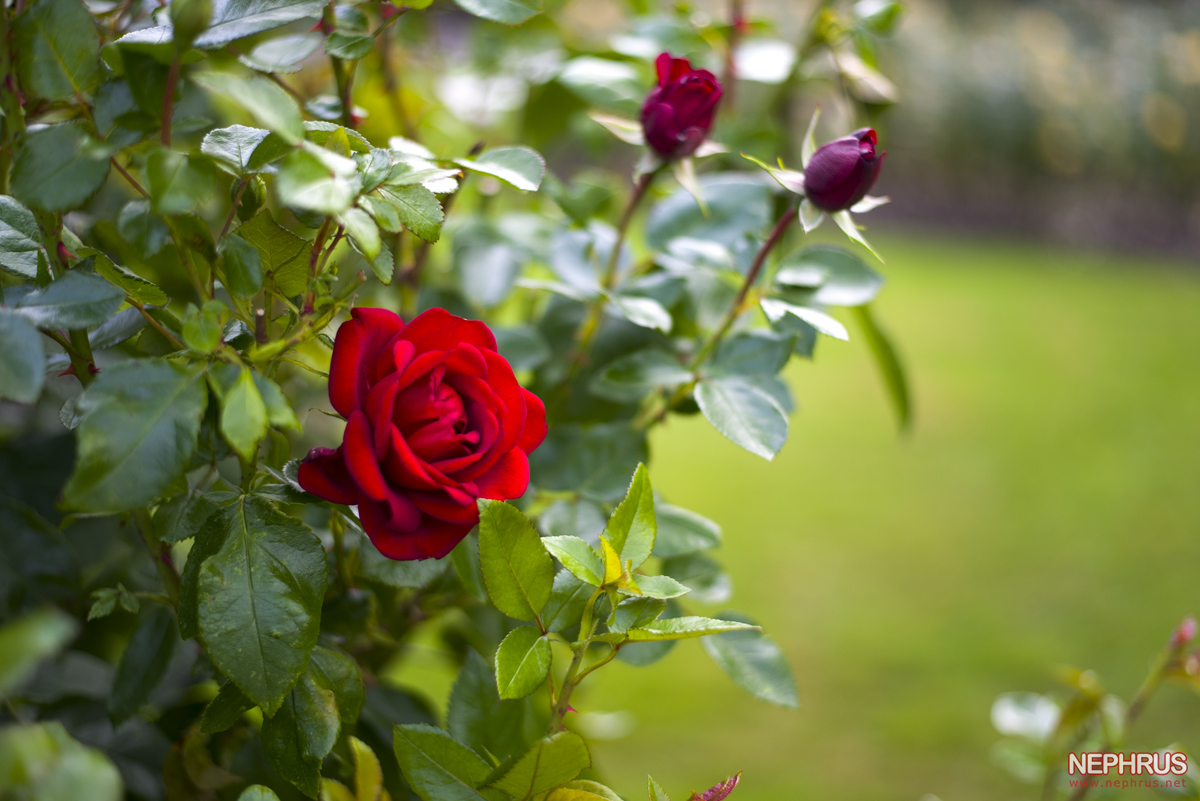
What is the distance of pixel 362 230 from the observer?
0.29 m

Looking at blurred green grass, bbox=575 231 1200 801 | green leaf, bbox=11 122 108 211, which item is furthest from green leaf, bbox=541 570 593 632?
blurred green grass, bbox=575 231 1200 801

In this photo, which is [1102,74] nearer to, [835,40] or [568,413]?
[835,40]

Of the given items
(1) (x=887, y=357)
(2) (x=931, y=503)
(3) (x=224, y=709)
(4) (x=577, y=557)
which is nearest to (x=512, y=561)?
(4) (x=577, y=557)

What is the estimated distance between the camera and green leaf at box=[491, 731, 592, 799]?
0.30 metres

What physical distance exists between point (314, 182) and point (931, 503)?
1788mm

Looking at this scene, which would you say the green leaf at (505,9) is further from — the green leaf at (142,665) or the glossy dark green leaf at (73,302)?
the green leaf at (142,665)

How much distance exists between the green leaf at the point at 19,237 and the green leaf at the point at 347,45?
0.14m

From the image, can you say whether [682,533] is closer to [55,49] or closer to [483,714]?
[483,714]

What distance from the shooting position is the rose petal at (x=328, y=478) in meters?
0.32

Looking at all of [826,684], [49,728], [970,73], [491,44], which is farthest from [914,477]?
[970,73]

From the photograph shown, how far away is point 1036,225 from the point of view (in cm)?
394

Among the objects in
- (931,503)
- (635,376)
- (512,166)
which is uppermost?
(512,166)

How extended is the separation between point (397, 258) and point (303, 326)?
253mm

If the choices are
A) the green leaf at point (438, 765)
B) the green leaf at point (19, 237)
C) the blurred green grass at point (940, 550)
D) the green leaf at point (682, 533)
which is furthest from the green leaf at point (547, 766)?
the blurred green grass at point (940, 550)
